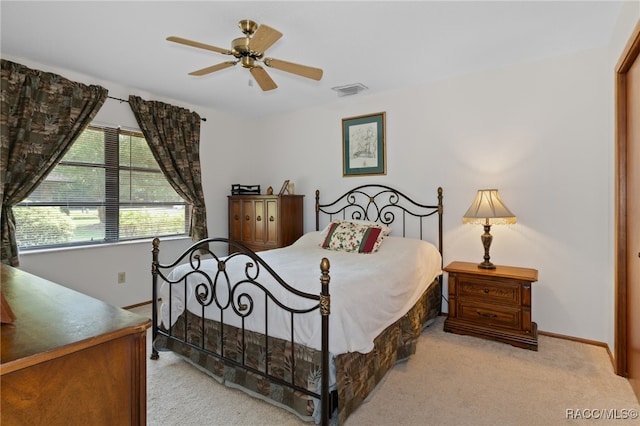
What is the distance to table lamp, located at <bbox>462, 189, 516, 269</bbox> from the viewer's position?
9.89 feet

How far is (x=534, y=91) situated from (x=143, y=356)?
3.65m

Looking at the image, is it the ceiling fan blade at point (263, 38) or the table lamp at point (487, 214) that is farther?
the table lamp at point (487, 214)

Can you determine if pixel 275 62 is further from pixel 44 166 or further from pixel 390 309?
pixel 44 166

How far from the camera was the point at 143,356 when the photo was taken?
955mm

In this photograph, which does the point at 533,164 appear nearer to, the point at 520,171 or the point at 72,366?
the point at 520,171

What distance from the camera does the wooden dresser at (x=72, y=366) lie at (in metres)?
0.75

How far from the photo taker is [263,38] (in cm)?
210

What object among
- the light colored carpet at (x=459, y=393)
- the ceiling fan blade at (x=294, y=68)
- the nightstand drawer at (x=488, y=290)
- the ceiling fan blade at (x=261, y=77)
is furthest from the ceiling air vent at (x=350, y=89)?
the light colored carpet at (x=459, y=393)

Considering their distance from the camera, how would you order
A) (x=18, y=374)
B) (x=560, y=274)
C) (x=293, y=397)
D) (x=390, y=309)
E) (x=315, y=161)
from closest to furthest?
(x=18, y=374), (x=293, y=397), (x=390, y=309), (x=560, y=274), (x=315, y=161)

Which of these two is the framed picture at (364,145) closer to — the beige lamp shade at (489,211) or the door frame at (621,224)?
the beige lamp shade at (489,211)

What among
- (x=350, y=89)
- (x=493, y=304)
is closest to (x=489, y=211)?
(x=493, y=304)

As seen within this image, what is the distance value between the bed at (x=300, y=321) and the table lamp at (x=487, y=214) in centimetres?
54

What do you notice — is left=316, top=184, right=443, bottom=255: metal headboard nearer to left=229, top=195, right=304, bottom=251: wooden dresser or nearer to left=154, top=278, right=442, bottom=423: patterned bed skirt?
left=229, top=195, right=304, bottom=251: wooden dresser

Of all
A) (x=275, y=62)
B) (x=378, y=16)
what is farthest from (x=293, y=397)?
(x=378, y=16)
